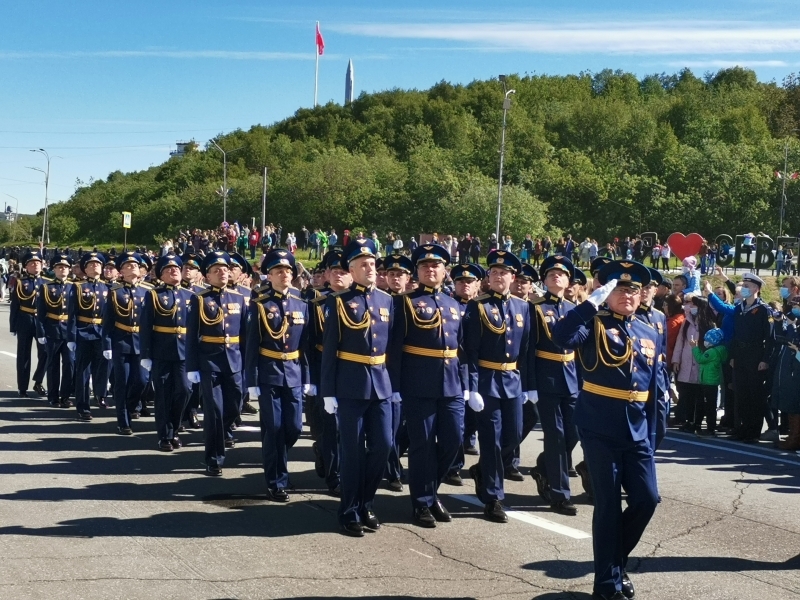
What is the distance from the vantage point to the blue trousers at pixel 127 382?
11.8 metres

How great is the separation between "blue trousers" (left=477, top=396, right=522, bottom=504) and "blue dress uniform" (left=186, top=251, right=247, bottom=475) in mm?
2762

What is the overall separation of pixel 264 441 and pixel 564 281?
116 inches

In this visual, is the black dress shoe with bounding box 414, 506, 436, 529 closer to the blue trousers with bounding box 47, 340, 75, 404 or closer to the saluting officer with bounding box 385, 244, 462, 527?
A: the saluting officer with bounding box 385, 244, 462, 527

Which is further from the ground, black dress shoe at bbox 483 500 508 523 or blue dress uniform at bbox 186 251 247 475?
blue dress uniform at bbox 186 251 247 475

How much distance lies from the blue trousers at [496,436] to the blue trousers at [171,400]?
3982 mm

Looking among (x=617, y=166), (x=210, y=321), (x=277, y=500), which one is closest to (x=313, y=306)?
(x=210, y=321)

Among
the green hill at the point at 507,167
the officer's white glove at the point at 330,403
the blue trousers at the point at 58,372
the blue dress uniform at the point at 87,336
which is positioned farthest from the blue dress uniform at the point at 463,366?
→ the green hill at the point at 507,167

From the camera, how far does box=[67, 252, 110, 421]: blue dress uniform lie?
12.8 m

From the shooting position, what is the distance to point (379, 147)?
101062 millimetres

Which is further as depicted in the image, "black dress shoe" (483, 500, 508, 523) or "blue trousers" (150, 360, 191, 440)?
"blue trousers" (150, 360, 191, 440)

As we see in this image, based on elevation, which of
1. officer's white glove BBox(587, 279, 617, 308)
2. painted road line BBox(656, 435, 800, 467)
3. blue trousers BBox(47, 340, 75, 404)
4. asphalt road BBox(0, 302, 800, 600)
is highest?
officer's white glove BBox(587, 279, 617, 308)

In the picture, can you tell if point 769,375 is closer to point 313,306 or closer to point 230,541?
point 313,306

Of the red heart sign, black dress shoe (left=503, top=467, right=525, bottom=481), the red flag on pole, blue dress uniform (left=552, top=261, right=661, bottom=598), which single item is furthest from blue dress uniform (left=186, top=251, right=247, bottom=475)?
the red flag on pole

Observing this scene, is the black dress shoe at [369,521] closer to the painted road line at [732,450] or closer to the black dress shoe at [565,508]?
the black dress shoe at [565,508]
